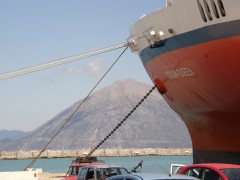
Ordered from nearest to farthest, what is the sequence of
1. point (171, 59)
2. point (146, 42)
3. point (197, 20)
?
point (197, 20), point (171, 59), point (146, 42)

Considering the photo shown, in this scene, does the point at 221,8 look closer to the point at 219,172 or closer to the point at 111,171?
the point at 111,171

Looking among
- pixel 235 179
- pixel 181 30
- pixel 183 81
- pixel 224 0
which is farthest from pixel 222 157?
pixel 235 179

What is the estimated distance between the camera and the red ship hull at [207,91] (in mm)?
18578

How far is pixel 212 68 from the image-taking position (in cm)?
1917

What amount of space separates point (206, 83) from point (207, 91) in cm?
44

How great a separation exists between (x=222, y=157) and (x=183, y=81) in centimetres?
334

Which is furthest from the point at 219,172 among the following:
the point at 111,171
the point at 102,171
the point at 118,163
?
the point at 118,163

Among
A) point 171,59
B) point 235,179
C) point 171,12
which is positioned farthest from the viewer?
point 171,59

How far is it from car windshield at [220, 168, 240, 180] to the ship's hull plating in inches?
222

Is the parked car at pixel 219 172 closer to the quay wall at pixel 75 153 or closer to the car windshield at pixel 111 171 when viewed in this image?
the car windshield at pixel 111 171

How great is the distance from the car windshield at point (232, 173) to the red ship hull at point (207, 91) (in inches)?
222

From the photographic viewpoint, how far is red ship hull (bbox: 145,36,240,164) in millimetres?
18578

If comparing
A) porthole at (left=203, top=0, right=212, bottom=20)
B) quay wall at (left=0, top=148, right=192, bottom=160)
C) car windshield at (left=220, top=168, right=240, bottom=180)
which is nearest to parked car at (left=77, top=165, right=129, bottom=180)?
car windshield at (left=220, top=168, right=240, bottom=180)

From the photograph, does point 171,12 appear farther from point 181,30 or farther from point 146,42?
point 146,42
